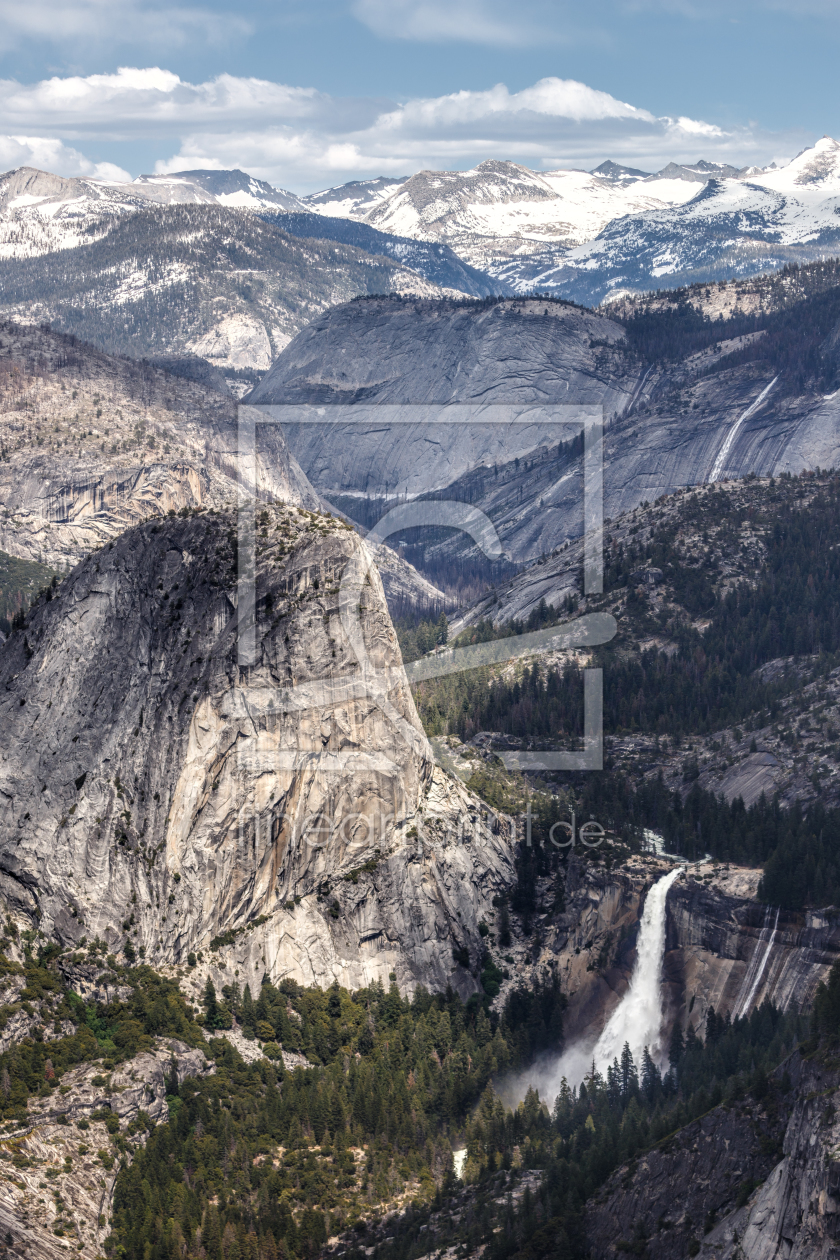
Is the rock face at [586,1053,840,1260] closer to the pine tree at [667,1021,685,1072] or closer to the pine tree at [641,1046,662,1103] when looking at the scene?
the pine tree at [641,1046,662,1103]

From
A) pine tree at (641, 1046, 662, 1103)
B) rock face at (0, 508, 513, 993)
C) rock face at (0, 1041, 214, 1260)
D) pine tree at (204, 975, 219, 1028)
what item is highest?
rock face at (0, 508, 513, 993)

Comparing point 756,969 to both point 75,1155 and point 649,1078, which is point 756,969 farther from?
point 75,1155

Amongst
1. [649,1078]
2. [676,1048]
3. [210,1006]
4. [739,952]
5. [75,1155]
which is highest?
[210,1006]

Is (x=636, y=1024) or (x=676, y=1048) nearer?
(x=676, y=1048)

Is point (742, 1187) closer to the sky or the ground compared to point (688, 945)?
closer to the sky

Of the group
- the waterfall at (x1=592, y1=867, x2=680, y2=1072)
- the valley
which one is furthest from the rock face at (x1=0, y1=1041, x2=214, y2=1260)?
the waterfall at (x1=592, y1=867, x2=680, y2=1072)

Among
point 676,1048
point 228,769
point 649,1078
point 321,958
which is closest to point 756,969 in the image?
point 676,1048
